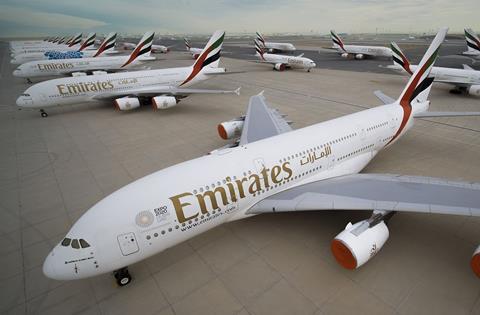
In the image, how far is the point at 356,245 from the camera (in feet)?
26.5

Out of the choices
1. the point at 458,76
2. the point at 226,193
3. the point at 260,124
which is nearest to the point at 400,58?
the point at 458,76

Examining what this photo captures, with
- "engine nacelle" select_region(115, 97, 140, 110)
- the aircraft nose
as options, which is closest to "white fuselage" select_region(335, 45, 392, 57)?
"engine nacelle" select_region(115, 97, 140, 110)

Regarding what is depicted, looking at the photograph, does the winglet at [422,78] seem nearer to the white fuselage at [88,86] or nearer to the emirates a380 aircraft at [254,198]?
the emirates a380 aircraft at [254,198]

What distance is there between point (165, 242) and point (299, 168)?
20.5 feet

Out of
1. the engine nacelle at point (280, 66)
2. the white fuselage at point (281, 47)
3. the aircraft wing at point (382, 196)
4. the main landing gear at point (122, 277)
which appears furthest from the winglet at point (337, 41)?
the main landing gear at point (122, 277)

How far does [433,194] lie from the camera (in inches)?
373

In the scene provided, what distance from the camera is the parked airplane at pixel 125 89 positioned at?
2558 centimetres

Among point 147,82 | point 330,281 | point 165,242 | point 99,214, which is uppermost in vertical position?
point 147,82

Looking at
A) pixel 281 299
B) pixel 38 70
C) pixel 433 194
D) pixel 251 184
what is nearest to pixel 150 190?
pixel 251 184

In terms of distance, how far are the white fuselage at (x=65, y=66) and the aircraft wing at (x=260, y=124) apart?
37.4m

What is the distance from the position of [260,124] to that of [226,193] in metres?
8.90

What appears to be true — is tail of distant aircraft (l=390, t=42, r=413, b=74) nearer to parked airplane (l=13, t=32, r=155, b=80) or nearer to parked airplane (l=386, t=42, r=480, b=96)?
parked airplane (l=386, t=42, r=480, b=96)

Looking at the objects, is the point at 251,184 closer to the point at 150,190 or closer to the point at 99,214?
the point at 150,190

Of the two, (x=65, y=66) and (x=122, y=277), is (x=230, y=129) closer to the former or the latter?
(x=122, y=277)
